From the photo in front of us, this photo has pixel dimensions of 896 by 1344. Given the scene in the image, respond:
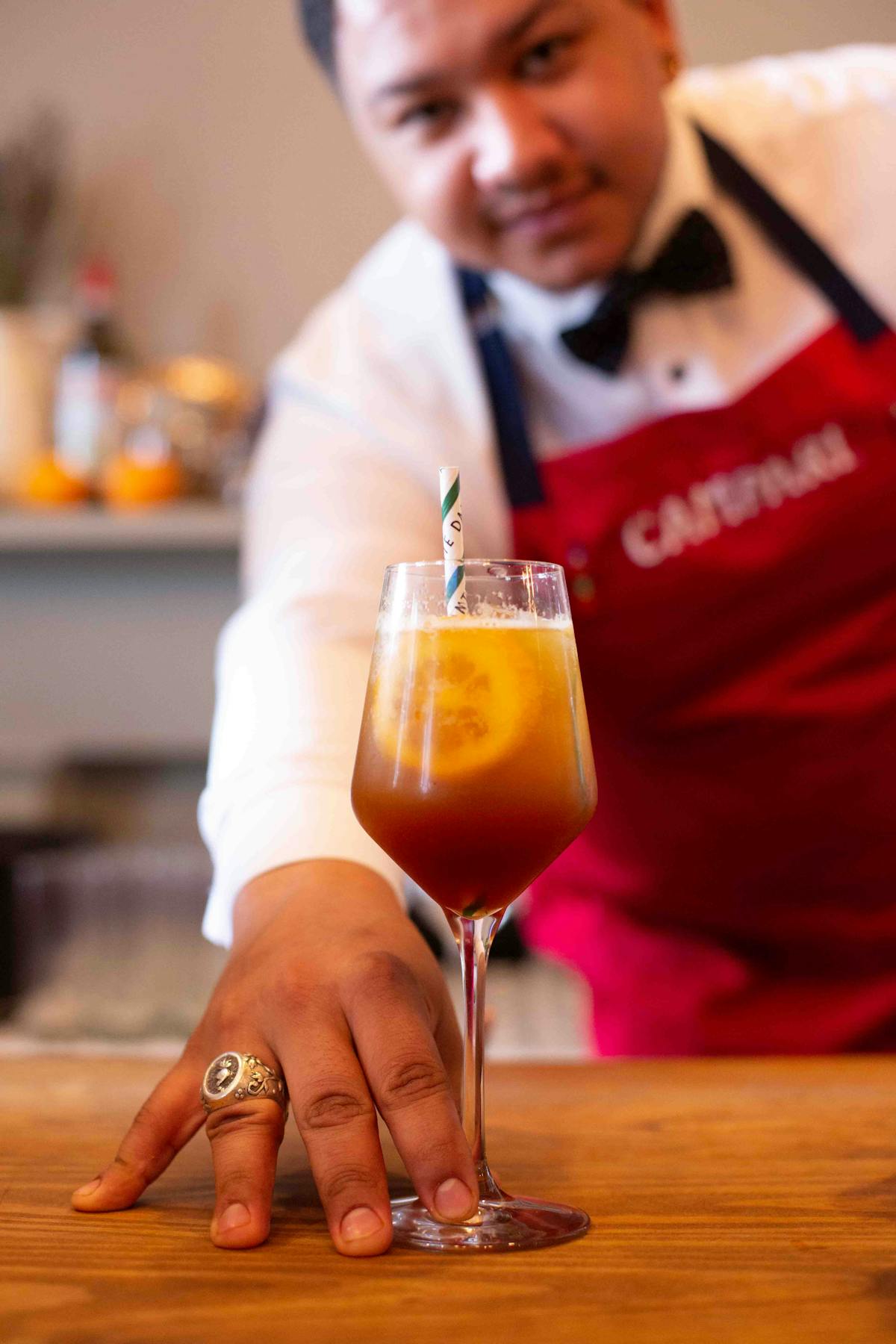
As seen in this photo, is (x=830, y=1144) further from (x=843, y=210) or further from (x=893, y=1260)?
(x=843, y=210)

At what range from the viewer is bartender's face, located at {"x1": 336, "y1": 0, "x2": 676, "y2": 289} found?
131 cm

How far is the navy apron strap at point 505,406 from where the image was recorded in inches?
61.1

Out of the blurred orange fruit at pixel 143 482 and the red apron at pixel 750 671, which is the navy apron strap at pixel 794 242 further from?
the blurred orange fruit at pixel 143 482

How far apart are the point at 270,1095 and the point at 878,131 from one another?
130 cm

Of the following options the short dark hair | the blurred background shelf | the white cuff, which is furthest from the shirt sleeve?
the blurred background shelf

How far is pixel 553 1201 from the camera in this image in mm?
788

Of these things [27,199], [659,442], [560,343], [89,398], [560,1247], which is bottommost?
[560,1247]

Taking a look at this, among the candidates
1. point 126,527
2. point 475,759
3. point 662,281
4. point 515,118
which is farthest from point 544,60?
point 126,527

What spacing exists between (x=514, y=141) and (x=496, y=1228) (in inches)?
38.4

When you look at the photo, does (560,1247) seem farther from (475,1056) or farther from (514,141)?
(514,141)

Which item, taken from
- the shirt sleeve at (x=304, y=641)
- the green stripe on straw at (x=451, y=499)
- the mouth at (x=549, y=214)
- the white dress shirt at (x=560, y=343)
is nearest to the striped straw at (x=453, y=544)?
the green stripe on straw at (x=451, y=499)

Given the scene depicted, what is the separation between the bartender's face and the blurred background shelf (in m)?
1.57

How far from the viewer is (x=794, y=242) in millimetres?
1599

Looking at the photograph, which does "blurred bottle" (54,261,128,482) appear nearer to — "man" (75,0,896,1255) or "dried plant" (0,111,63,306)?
"dried plant" (0,111,63,306)
